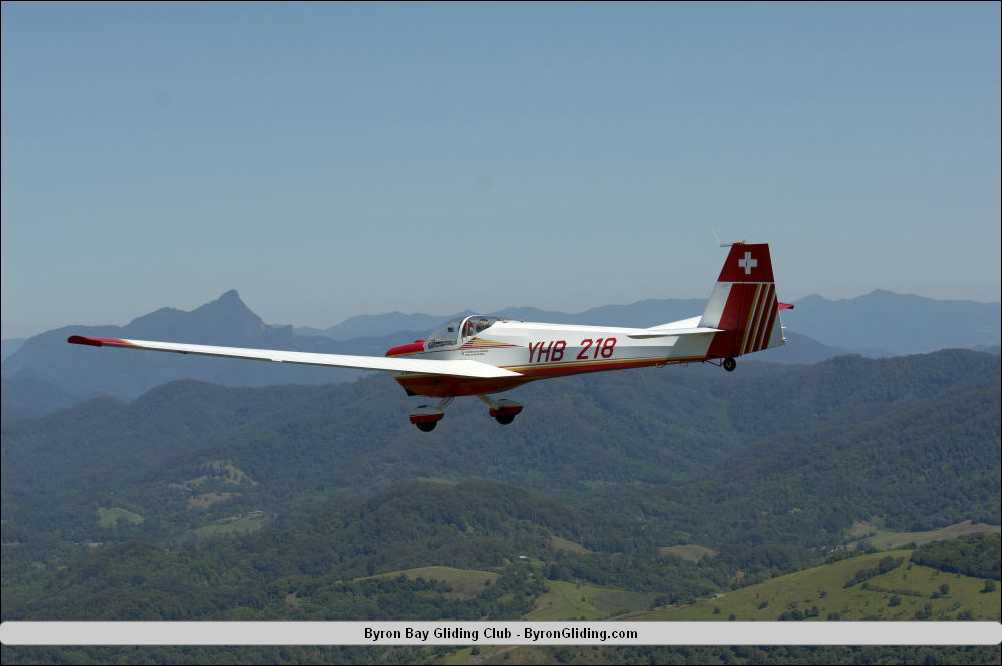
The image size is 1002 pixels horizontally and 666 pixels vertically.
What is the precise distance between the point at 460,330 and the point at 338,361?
397 cm

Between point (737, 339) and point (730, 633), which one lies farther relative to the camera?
point (730, 633)

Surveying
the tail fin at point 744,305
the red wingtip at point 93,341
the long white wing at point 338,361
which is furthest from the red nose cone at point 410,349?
the tail fin at point 744,305

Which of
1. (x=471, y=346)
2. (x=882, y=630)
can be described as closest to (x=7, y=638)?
(x=471, y=346)

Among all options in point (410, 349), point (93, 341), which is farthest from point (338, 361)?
point (93, 341)

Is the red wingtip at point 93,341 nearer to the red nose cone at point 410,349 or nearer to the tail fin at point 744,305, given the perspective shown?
the red nose cone at point 410,349

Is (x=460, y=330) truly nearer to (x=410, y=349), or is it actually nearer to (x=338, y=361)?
(x=410, y=349)

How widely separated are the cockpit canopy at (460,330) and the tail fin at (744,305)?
7.04m

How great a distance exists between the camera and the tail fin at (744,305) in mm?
27391

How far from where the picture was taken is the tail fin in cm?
2739

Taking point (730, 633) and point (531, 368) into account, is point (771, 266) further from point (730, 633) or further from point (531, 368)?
point (730, 633)

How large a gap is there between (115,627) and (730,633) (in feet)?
68.1

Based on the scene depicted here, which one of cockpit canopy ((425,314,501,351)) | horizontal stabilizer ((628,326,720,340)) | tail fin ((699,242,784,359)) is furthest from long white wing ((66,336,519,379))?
tail fin ((699,242,784,359))

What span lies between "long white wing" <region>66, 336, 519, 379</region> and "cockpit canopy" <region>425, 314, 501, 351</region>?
0.84 m

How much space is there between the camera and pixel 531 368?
30531 mm
